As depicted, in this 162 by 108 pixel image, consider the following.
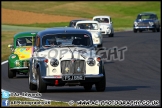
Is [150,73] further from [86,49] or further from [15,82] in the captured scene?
[86,49]

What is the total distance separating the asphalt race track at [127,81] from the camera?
45.9 ft

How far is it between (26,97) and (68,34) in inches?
101

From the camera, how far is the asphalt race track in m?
14.0

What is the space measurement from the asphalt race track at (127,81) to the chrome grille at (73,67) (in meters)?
0.49

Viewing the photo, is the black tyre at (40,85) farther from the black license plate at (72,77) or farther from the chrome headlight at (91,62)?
the chrome headlight at (91,62)

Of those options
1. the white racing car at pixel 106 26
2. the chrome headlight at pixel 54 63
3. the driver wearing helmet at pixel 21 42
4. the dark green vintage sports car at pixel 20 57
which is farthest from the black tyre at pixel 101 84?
the white racing car at pixel 106 26

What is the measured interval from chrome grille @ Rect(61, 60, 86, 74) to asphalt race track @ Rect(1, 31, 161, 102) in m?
0.49

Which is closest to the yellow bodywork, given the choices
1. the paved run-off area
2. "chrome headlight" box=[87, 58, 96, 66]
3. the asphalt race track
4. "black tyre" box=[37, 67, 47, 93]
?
the asphalt race track

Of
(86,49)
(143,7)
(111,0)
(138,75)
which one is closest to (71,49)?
(86,49)

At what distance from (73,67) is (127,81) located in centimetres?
487

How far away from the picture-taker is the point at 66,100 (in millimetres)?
13148

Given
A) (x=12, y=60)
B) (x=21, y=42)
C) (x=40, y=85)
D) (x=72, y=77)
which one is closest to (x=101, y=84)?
(x=72, y=77)

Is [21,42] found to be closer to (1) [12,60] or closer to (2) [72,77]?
(1) [12,60]

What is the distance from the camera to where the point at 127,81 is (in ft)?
63.5
